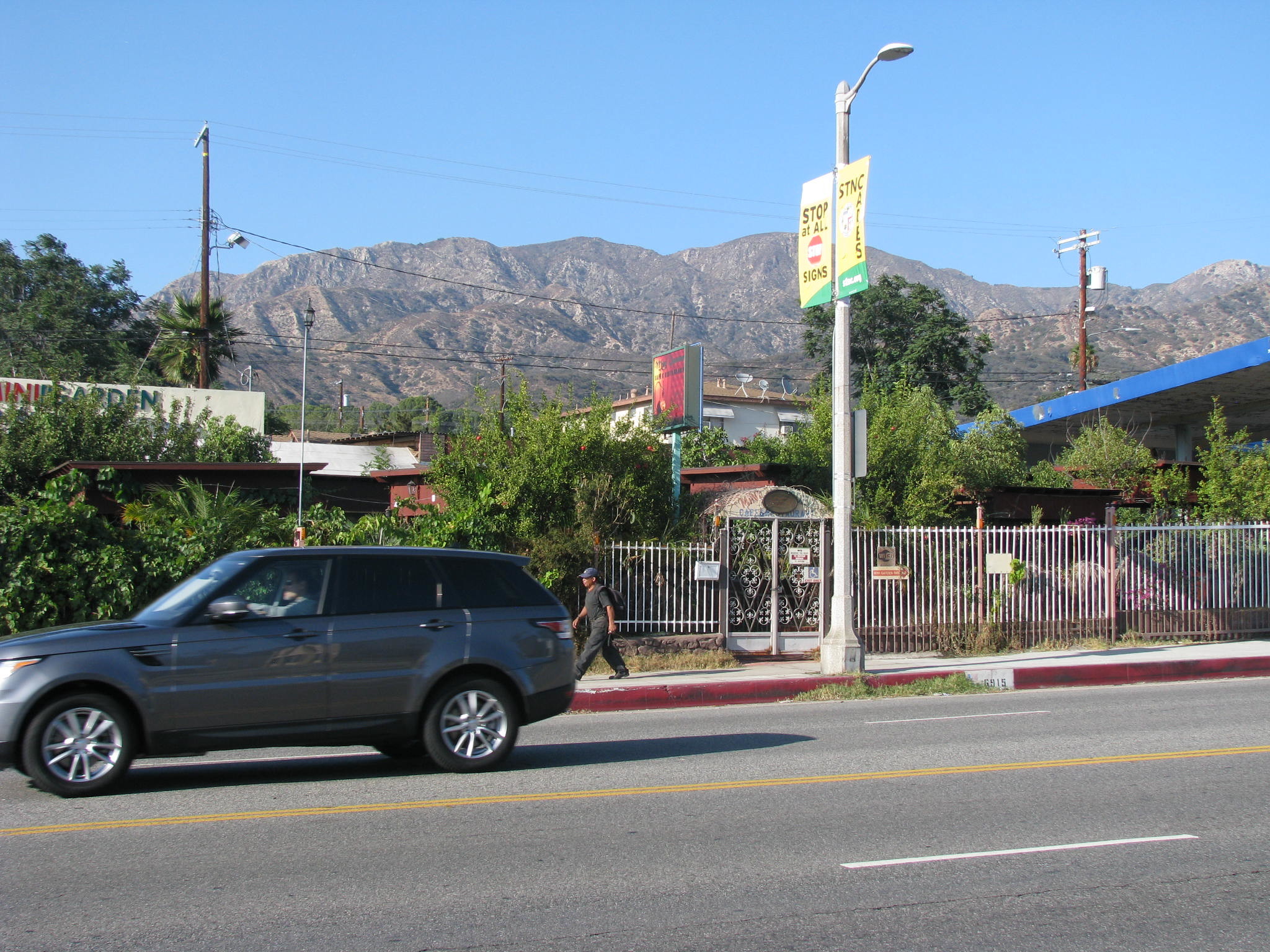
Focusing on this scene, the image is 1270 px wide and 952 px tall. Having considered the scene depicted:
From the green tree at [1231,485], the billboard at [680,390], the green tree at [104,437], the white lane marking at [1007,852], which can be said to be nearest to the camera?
the white lane marking at [1007,852]

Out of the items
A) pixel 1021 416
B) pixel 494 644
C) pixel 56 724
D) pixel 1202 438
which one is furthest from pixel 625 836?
pixel 1202 438

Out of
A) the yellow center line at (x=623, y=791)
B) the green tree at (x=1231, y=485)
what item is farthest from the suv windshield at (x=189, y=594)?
the green tree at (x=1231, y=485)

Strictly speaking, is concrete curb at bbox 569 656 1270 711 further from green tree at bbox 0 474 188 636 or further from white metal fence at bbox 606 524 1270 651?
green tree at bbox 0 474 188 636

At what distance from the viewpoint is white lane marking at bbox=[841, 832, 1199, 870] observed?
6.35 metres

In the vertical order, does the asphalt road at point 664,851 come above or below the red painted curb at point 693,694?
above

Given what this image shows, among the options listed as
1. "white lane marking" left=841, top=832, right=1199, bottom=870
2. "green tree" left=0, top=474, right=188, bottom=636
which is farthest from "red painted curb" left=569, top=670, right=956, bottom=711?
"white lane marking" left=841, top=832, right=1199, bottom=870

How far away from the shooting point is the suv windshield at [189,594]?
8.14m

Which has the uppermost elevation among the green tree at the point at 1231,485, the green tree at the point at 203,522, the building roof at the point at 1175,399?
the building roof at the point at 1175,399

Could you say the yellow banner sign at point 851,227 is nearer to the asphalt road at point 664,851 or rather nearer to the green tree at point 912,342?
the asphalt road at point 664,851

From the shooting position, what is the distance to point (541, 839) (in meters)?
6.85

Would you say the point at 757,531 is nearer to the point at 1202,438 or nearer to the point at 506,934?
the point at 506,934

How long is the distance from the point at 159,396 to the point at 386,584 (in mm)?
28166

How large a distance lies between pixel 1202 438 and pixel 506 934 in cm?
4296

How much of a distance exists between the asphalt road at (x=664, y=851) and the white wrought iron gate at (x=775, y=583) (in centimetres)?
798
